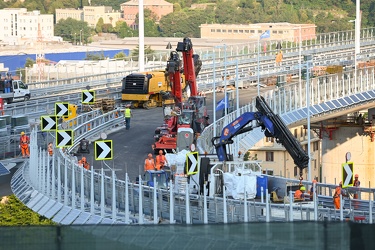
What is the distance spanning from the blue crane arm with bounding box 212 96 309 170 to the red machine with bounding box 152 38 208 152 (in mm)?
7842

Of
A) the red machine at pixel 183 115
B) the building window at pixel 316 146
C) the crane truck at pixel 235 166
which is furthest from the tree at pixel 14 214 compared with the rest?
the building window at pixel 316 146

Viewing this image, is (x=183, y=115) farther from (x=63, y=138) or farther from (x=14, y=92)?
(x=14, y=92)

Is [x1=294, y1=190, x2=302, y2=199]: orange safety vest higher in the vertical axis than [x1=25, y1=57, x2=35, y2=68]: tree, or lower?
higher

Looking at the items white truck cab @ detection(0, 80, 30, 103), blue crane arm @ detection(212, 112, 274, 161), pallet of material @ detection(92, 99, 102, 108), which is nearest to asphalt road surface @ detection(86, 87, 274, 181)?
pallet of material @ detection(92, 99, 102, 108)

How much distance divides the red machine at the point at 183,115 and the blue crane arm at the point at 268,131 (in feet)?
25.7

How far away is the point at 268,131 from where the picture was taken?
4209cm

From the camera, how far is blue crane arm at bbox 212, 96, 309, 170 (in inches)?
1599

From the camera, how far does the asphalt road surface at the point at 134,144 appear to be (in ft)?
160

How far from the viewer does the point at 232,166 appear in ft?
125

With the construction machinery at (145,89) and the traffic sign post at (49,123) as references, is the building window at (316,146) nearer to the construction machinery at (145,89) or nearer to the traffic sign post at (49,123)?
the construction machinery at (145,89)

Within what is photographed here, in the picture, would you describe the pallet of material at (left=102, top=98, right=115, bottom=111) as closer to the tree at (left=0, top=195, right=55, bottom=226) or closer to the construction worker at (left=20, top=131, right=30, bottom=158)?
the construction worker at (left=20, top=131, right=30, bottom=158)

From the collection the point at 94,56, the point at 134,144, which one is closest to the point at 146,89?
the point at 134,144

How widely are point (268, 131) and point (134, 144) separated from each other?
16474 mm

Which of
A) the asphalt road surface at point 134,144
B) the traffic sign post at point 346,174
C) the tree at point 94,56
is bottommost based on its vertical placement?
the tree at point 94,56
